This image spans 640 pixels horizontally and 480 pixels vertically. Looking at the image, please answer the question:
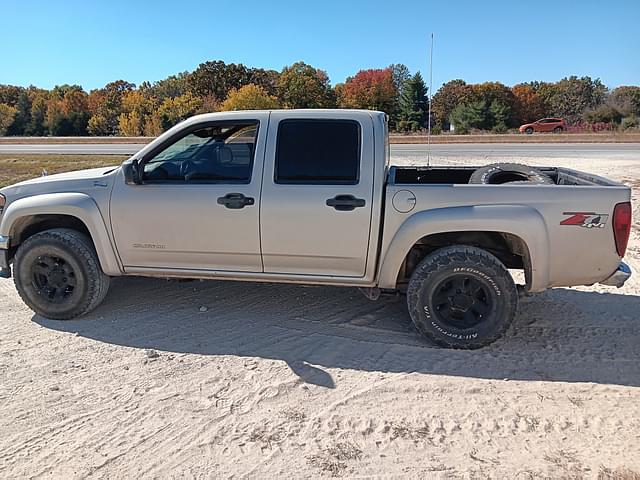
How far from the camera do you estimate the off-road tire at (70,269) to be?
4.75 m

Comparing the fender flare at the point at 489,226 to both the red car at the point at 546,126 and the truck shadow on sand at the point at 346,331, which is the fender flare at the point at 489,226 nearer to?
the truck shadow on sand at the point at 346,331

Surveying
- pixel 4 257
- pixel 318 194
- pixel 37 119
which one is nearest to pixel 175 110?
pixel 37 119

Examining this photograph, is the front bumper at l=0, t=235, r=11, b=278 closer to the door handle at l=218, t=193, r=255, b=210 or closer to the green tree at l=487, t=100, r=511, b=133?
the door handle at l=218, t=193, r=255, b=210

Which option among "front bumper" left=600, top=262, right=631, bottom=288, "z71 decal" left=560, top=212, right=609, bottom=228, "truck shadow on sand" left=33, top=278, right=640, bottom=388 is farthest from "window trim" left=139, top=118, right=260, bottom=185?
"front bumper" left=600, top=262, right=631, bottom=288

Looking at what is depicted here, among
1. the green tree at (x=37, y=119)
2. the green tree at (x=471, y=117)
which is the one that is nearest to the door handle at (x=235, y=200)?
the green tree at (x=471, y=117)

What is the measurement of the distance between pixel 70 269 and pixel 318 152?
2.60 m

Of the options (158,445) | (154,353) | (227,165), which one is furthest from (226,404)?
(227,165)

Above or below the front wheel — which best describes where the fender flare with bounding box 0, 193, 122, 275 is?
above

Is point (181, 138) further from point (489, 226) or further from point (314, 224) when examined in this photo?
point (489, 226)

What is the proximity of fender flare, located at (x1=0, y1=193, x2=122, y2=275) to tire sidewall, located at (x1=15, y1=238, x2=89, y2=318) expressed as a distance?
23 cm

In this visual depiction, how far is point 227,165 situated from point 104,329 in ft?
6.17

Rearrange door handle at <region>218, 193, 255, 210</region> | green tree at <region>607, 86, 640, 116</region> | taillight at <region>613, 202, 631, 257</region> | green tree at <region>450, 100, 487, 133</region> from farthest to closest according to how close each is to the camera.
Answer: green tree at <region>450, 100, 487, 133</region>, green tree at <region>607, 86, 640, 116</region>, door handle at <region>218, 193, 255, 210</region>, taillight at <region>613, 202, 631, 257</region>

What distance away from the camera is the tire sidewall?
4750 millimetres

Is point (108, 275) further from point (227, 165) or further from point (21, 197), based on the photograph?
point (227, 165)
